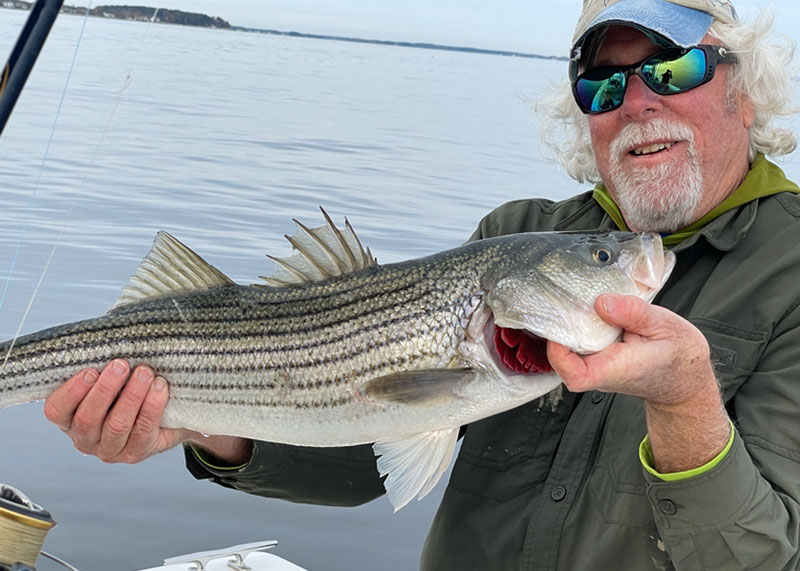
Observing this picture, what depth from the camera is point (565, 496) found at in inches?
121

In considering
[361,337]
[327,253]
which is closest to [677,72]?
[327,253]

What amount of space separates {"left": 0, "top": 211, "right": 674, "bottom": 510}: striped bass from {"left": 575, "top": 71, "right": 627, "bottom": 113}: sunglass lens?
0.88 metres

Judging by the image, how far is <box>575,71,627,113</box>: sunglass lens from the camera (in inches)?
142

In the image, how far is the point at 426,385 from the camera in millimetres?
2777

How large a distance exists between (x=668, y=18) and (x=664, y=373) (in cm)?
175

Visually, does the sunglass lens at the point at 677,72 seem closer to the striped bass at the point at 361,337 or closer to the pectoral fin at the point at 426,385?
the striped bass at the point at 361,337

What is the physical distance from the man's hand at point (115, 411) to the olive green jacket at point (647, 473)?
364 mm

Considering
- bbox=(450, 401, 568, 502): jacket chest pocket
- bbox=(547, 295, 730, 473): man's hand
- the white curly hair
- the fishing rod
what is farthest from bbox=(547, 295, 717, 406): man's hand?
the fishing rod

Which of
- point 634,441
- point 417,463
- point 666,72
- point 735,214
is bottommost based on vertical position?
point 417,463

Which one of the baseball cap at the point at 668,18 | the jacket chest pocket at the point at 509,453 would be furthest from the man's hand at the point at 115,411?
the baseball cap at the point at 668,18

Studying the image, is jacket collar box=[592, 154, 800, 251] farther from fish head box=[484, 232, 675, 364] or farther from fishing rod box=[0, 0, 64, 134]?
fishing rod box=[0, 0, 64, 134]

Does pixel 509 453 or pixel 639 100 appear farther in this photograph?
pixel 639 100

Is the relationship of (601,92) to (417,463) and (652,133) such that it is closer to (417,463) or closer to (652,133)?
(652,133)

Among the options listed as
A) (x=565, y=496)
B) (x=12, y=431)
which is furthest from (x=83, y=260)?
(x=565, y=496)
